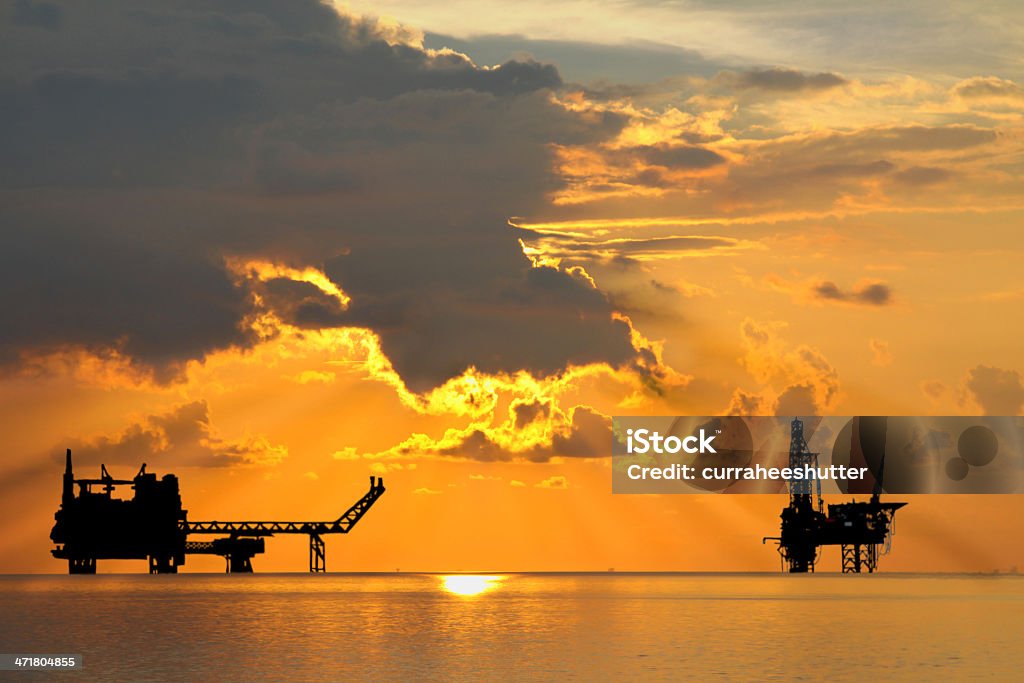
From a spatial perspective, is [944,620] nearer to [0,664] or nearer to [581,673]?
[581,673]

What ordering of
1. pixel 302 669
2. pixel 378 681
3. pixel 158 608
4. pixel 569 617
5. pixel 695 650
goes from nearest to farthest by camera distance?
pixel 378 681
pixel 302 669
pixel 695 650
pixel 569 617
pixel 158 608

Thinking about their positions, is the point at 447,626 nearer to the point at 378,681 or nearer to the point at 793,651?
the point at 793,651

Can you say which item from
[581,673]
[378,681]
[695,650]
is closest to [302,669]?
[378,681]

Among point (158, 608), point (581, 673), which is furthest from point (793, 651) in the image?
point (158, 608)

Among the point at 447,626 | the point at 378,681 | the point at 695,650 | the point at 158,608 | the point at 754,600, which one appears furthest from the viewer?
the point at 754,600

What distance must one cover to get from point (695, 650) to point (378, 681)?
25722 millimetres

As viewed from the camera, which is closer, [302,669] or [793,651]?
[302,669]

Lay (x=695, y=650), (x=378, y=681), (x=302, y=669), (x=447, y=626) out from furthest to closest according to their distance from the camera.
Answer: (x=447, y=626), (x=695, y=650), (x=302, y=669), (x=378, y=681)

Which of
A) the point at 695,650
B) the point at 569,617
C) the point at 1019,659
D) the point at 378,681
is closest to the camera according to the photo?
the point at 378,681

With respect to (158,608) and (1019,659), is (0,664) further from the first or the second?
(158,608)

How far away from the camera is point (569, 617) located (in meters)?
138

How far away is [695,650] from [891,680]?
1915cm

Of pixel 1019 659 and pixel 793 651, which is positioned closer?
pixel 1019 659

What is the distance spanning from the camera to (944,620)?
13125cm
